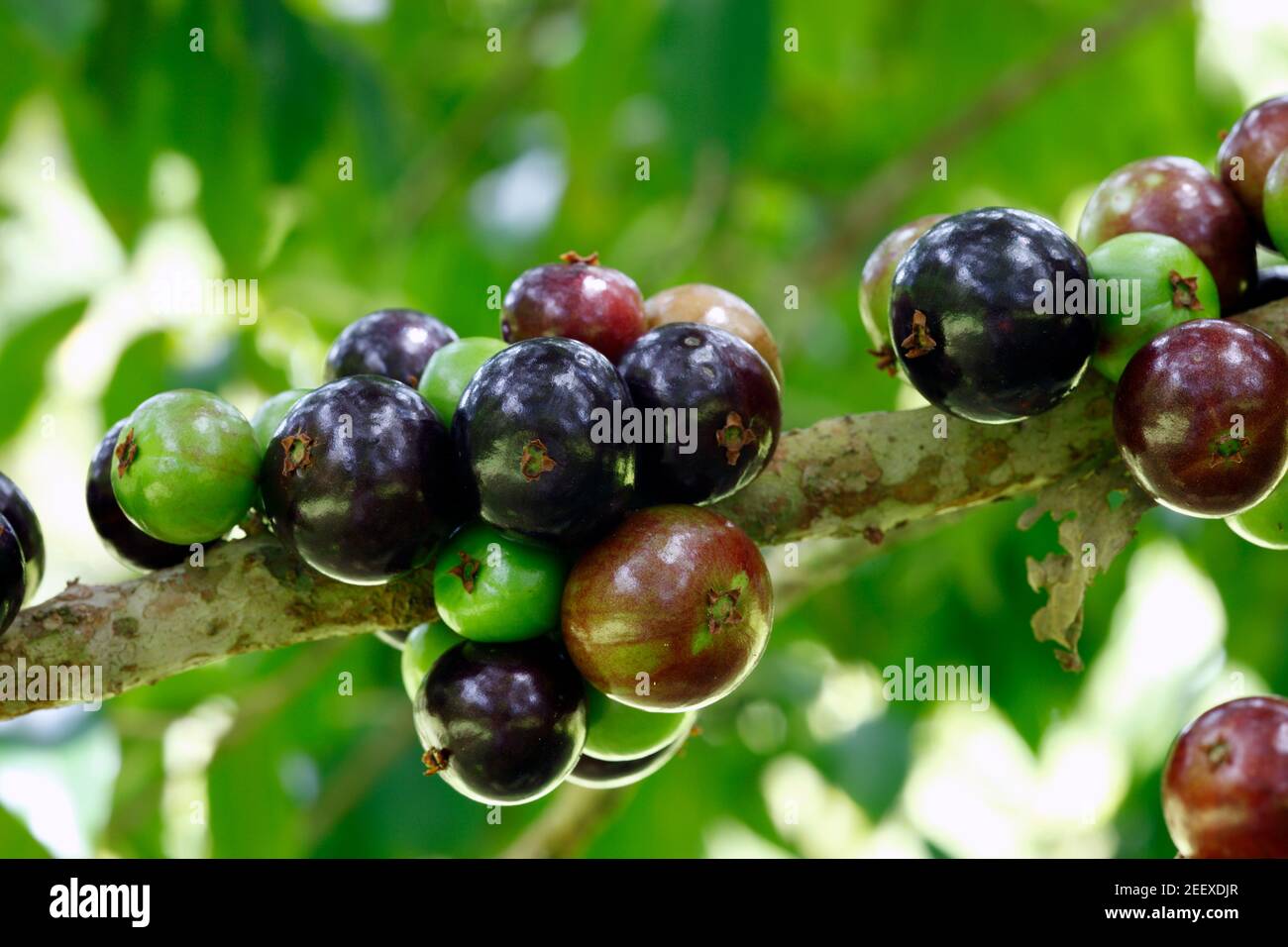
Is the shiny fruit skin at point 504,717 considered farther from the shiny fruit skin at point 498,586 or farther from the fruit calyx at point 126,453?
the fruit calyx at point 126,453

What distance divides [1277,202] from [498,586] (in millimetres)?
1375

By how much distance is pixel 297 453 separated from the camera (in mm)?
1854

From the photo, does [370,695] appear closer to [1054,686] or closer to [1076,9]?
[1054,686]

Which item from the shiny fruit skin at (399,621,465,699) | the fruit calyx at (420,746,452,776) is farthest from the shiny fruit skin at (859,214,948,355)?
the fruit calyx at (420,746,452,776)

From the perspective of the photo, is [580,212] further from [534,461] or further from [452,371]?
[534,461]

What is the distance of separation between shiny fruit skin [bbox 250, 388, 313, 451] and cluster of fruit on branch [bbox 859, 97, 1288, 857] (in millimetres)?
975

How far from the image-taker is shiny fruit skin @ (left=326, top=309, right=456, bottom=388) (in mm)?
2236

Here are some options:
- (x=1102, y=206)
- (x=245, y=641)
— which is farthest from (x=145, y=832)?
(x=1102, y=206)

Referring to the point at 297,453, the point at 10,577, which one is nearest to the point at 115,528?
the point at 10,577

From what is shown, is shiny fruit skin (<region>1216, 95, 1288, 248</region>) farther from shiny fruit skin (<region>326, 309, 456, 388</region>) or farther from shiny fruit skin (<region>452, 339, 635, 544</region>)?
shiny fruit skin (<region>326, 309, 456, 388</region>)

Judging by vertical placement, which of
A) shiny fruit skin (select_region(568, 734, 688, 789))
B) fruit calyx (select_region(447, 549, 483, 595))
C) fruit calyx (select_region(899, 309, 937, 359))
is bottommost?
shiny fruit skin (select_region(568, 734, 688, 789))

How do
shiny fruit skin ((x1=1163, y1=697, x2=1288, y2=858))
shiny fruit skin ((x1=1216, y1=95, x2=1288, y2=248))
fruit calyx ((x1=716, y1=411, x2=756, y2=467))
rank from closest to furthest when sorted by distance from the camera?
shiny fruit skin ((x1=1163, y1=697, x2=1288, y2=858))
fruit calyx ((x1=716, y1=411, x2=756, y2=467))
shiny fruit skin ((x1=1216, y1=95, x2=1288, y2=248))

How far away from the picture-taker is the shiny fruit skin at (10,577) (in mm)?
1872

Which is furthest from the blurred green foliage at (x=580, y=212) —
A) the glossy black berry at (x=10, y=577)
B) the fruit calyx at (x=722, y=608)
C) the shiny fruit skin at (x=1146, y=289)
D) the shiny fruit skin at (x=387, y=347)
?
the fruit calyx at (x=722, y=608)
